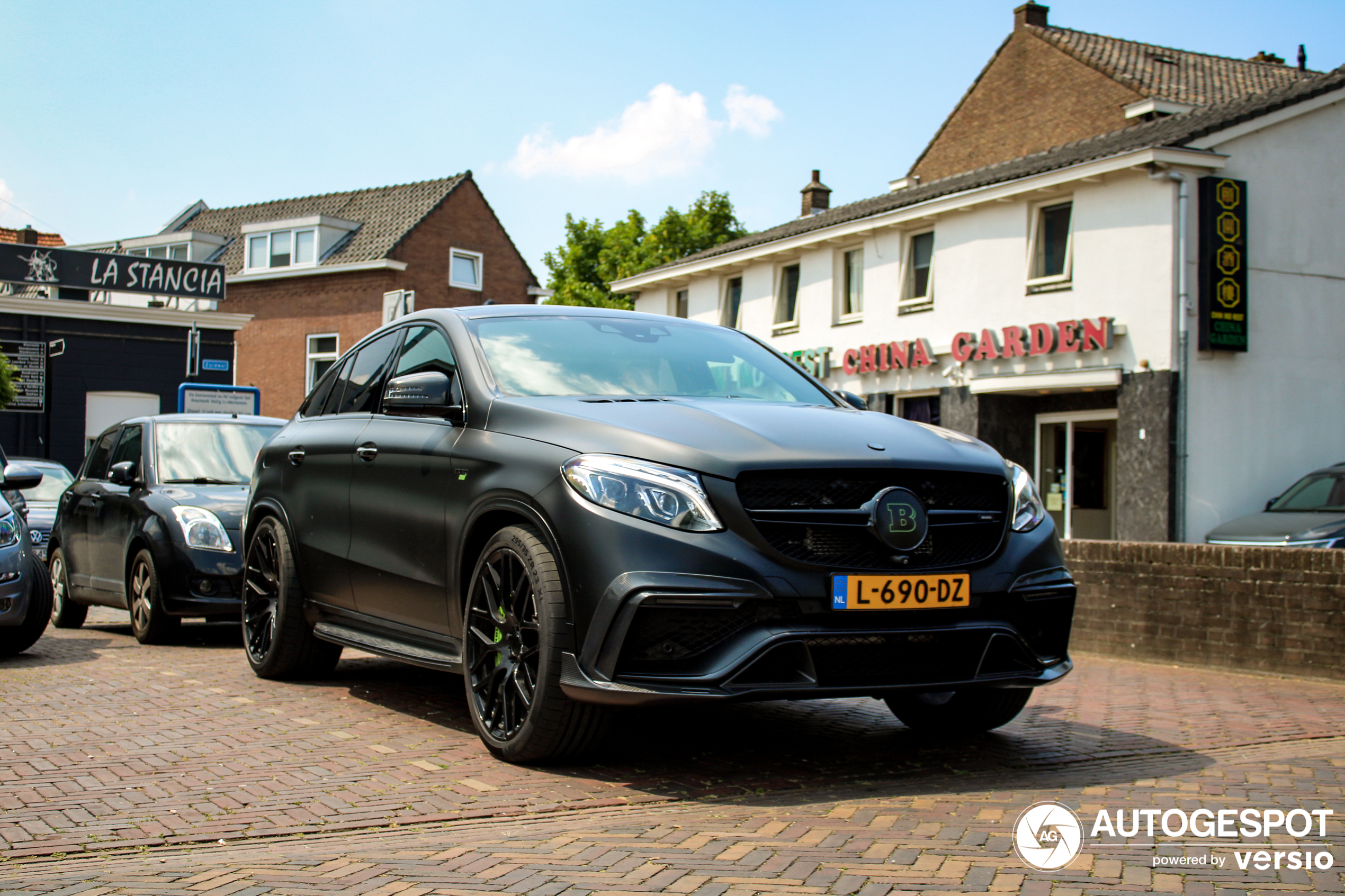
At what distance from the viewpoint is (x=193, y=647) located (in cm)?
924

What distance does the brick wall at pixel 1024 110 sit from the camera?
3147 centimetres

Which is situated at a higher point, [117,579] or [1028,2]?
[1028,2]

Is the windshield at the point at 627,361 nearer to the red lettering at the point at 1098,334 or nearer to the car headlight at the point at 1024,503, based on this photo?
the car headlight at the point at 1024,503

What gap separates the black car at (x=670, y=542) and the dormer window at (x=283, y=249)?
140 feet

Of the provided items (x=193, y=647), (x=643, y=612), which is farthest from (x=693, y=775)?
(x=193, y=647)

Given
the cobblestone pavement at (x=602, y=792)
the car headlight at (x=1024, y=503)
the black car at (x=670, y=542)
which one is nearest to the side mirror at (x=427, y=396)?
the black car at (x=670, y=542)

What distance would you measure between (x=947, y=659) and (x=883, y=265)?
73.1 feet

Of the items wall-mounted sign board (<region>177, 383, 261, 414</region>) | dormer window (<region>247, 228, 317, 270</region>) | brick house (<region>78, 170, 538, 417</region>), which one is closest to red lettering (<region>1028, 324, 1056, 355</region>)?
wall-mounted sign board (<region>177, 383, 261, 414</region>)

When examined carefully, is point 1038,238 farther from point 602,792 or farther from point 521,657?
point 602,792

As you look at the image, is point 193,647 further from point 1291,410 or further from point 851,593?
point 1291,410

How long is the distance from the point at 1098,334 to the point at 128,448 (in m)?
15.4

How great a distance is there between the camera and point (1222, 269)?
805 inches

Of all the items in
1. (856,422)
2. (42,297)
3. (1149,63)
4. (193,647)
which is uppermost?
(1149,63)

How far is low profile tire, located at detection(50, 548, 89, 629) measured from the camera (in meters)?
11.0
